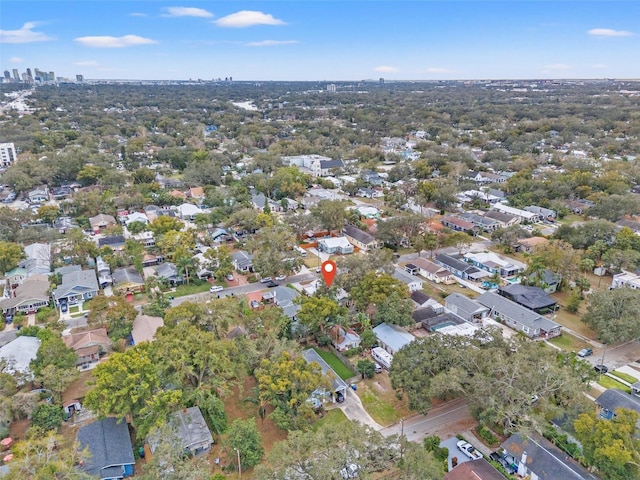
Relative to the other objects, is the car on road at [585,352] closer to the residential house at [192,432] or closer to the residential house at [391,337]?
the residential house at [391,337]

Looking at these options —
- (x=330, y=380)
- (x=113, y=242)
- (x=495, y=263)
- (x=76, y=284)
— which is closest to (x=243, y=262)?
(x=76, y=284)

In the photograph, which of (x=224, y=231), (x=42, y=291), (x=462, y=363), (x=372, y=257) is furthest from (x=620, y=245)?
(x=42, y=291)

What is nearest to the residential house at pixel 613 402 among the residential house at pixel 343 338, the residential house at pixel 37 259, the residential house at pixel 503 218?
the residential house at pixel 343 338

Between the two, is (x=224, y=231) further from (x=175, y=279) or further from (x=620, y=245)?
(x=620, y=245)

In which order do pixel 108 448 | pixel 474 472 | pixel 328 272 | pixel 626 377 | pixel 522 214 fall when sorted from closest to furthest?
pixel 474 472
pixel 108 448
pixel 626 377
pixel 328 272
pixel 522 214

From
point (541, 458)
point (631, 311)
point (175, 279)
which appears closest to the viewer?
point (541, 458)

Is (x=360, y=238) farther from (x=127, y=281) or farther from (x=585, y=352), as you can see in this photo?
(x=585, y=352)
